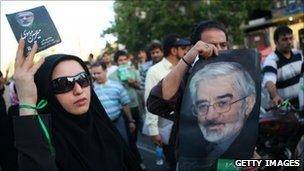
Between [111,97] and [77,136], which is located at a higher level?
[77,136]

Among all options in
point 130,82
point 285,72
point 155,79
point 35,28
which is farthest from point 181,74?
point 130,82

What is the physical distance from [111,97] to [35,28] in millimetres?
4302

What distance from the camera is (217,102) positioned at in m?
2.73

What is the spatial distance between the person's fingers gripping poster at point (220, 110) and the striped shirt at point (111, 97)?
4.03 metres

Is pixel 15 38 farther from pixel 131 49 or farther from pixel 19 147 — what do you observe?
pixel 131 49

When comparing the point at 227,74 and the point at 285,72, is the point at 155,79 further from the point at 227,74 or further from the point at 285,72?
the point at 227,74

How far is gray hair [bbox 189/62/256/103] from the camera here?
2.75 meters

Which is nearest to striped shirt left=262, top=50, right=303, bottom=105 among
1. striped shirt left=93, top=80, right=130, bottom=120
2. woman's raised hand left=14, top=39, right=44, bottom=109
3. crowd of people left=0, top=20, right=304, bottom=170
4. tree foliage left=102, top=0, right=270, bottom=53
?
striped shirt left=93, top=80, right=130, bottom=120

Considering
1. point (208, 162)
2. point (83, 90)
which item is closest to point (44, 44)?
point (83, 90)

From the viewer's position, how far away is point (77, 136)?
2.72 meters

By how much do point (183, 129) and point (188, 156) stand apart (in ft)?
0.47

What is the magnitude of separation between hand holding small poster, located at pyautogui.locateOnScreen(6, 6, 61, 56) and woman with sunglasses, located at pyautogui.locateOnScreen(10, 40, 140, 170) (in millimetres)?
59

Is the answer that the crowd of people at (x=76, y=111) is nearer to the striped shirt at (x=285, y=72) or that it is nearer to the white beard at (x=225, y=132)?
the white beard at (x=225, y=132)
